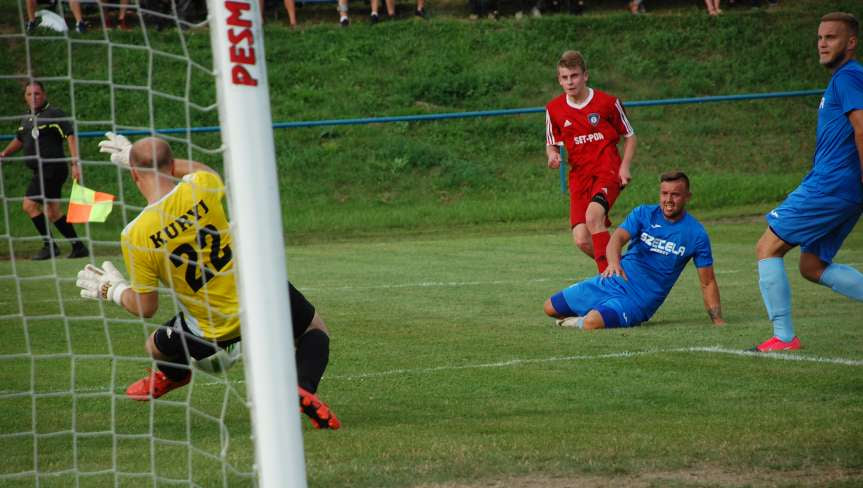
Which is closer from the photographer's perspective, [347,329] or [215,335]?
[215,335]

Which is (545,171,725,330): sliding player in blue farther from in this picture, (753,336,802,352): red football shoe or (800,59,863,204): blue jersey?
(800,59,863,204): blue jersey

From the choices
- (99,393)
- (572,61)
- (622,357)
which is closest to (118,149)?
(99,393)

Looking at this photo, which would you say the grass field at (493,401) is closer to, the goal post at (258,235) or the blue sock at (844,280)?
the blue sock at (844,280)

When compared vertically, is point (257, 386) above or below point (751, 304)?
above

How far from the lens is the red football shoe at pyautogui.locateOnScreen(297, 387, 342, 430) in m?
6.23

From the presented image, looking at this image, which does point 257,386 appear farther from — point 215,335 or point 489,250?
point 489,250

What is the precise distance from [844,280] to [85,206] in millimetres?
4783

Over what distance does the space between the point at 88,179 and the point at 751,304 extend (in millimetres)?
14826

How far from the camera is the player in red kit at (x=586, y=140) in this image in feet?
36.7

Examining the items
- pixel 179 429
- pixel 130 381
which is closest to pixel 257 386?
pixel 179 429

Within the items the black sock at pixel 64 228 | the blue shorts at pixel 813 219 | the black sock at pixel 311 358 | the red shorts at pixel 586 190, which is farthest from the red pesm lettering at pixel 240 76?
the black sock at pixel 64 228

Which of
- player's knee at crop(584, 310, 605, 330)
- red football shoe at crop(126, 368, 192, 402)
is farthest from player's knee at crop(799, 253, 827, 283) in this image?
red football shoe at crop(126, 368, 192, 402)

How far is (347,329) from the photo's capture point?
9977 millimetres

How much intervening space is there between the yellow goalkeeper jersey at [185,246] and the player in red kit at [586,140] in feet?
17.0
